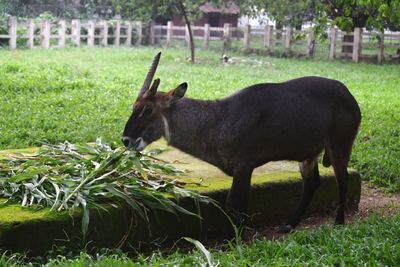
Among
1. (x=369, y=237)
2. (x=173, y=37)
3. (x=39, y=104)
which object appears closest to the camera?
(x=369, y=237)

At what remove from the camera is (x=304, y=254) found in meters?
5.09

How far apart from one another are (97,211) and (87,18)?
31.8 m

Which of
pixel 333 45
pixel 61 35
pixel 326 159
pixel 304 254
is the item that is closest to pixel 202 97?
pixel 326 159

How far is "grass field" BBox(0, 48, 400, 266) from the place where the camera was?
16.6 ft

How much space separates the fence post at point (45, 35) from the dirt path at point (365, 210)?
19340mm

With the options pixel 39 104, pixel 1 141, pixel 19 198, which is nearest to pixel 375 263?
pixel 19 198

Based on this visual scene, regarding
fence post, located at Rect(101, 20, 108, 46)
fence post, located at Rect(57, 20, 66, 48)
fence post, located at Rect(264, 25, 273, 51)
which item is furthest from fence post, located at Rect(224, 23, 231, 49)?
fence post, located at Rect(57, 20, 66, 48)

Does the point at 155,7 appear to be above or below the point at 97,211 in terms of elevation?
above

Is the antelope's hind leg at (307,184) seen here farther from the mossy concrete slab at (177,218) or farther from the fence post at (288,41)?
the fence post at (288,41)

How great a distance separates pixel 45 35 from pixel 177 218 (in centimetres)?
2138

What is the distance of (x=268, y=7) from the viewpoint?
107ft

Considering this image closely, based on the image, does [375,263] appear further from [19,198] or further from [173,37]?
[173,37]

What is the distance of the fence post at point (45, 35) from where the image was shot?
1033 inches

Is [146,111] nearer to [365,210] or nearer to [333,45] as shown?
[365,210]
